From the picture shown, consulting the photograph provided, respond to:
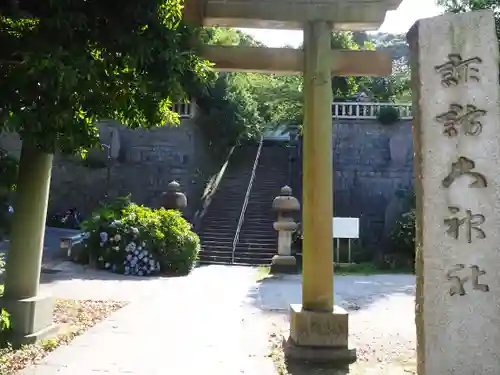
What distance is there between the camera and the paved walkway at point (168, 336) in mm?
4367

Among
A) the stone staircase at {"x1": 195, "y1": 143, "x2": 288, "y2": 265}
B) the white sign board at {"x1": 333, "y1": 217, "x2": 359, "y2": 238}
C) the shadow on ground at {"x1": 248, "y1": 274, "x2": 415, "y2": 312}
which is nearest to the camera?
the shadow on ground at {"x1": 248, "y1": 274, "x2": 415, "y2": 312}

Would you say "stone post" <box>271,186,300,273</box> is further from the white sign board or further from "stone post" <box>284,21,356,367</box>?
"stone post" <box>284,21,356,367</box>

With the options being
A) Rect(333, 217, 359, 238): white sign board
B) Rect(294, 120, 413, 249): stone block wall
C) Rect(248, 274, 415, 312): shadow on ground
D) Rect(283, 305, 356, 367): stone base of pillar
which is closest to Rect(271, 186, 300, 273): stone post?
Rect(248, 274, 415, 312): shadow on ground

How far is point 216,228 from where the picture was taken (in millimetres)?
15812

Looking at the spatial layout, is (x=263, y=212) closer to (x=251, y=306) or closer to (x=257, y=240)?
(x=257, y=240)

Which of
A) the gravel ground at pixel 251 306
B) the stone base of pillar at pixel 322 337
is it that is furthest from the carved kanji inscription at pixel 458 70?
the gravel ground at pixel 251 306

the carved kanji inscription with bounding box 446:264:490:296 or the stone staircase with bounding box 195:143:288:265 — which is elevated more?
the stone staircase with bounding box 195:143:288:265

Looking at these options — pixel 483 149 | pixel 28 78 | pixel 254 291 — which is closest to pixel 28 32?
pixel 28 78

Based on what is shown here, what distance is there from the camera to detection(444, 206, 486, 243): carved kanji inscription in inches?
126

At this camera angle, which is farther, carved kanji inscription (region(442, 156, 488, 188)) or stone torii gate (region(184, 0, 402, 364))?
stone torii gate (region(184, 0, 402, 364))

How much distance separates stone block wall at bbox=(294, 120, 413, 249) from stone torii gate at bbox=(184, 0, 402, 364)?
12.0 meters

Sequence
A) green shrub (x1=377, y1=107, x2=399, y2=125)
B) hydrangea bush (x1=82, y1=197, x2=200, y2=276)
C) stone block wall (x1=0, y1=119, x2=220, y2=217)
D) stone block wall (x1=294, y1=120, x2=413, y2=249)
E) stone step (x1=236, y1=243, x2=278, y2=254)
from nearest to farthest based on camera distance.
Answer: hydrangea bush (x1=82, y1=197, x2=200, y2=276) → stone step (x1=236, y1=243, x2=278, y2=254) → stone block wall (x1=294, y1=120, x2=413, y2=249) → green shrub (x1=377, y1=107, x2=399, y2=125) → stone block wall (x1=0, y1=119, x2=220, y2=217)

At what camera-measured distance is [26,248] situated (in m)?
4.95

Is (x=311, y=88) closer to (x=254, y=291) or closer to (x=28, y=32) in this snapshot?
(x=28, y=32)
